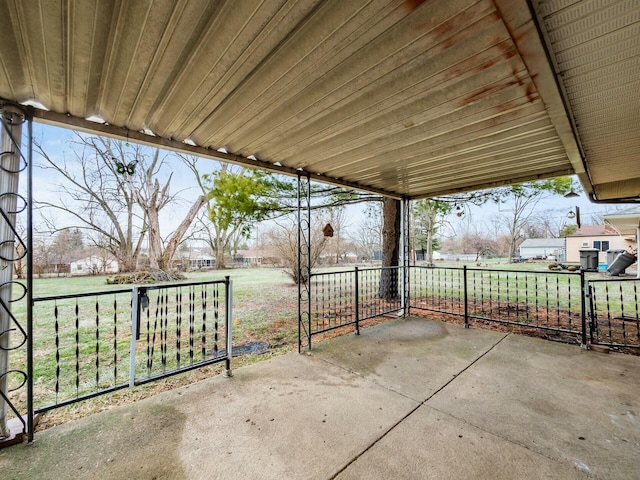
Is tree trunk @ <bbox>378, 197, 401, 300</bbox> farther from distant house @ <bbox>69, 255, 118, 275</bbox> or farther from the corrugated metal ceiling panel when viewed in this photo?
distant house @ <bbox>69, 255, 118, 275</bbox>

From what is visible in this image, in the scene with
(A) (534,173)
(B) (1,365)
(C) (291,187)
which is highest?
(C) (291,187)

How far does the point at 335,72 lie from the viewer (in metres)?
1.56

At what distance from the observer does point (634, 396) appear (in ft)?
7.20

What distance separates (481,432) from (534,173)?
3.01 metres

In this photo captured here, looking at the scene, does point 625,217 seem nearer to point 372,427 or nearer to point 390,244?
point 390,244

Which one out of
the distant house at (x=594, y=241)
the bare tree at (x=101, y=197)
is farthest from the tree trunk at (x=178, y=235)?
the distant house at (x=594, y=241)

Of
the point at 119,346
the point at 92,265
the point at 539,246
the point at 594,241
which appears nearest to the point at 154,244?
the point at 92,265

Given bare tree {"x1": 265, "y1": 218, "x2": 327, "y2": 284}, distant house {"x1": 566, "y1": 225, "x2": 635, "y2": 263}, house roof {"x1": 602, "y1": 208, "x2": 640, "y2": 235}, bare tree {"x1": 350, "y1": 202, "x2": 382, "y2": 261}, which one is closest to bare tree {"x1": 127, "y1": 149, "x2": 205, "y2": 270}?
bare tree {"x1": 265, "y1": 218, "x2": 327, "y2": 284}

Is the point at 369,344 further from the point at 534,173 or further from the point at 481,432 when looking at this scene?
the point at 534,173

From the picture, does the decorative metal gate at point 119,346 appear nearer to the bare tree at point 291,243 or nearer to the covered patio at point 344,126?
the covered patio at point 344,126

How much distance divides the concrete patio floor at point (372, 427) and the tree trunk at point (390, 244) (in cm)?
323

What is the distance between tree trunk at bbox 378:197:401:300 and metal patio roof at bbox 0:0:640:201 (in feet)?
11.9

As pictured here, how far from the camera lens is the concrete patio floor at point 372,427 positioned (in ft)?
4.99

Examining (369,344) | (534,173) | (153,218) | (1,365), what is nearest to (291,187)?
(369,344)
